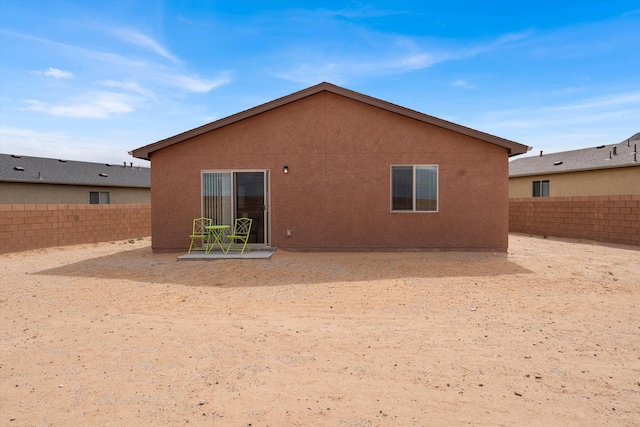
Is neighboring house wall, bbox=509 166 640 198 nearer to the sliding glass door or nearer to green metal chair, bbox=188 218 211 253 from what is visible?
the sliding glass door

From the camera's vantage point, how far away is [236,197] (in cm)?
1065

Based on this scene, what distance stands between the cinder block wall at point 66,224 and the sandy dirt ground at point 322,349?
546cm

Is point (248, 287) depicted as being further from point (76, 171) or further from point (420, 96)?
point (76, 171)

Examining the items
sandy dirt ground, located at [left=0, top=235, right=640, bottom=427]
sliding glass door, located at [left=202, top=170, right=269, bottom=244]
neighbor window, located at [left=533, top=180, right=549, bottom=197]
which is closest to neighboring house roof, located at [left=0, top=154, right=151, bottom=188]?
sliding glass door, located at [left=202, top=170, right=269, bottom=244]

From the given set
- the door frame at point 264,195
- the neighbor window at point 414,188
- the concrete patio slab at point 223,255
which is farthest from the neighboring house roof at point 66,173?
the neighbor window at point 414,188

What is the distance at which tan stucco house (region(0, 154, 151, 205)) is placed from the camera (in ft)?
58.5

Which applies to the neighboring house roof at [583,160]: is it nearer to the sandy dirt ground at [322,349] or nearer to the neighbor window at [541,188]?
the neighbor window at [541,188]

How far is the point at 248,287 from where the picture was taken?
6648mm

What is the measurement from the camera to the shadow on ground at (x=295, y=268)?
23.9ft

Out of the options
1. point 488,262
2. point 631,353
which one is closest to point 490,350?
point 631,353

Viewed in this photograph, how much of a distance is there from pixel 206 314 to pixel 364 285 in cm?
276

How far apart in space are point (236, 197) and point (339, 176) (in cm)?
289

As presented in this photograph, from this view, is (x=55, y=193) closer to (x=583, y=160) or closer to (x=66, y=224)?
(x=66, y=224)

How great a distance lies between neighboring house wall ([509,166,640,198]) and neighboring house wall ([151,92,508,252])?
1012 centimetres
